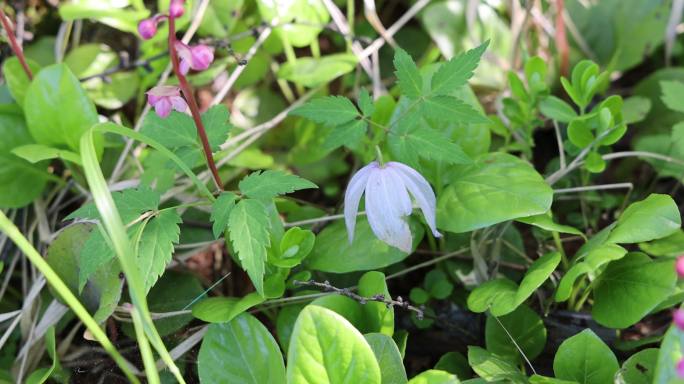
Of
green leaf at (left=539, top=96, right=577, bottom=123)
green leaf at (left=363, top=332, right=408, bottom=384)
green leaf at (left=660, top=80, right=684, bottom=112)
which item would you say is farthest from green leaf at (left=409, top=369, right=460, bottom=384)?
green leaf at (left=660, top=80, right=684, bottom=112)

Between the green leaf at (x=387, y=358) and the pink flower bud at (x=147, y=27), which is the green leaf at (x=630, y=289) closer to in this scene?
the green leaf at (x=387, y=358)

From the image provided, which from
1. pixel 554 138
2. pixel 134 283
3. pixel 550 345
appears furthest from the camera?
pixel 554 138

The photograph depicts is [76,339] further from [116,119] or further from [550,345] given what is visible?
[550,345]

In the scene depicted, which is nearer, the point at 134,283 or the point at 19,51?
the point at 134,283

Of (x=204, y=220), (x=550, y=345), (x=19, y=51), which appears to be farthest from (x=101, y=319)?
(x=550, y=345)

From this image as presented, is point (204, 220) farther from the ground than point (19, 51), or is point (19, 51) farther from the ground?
point (19, 51)

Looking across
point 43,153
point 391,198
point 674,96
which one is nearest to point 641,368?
point 391,198

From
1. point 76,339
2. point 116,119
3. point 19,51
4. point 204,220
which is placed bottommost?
point 76,339

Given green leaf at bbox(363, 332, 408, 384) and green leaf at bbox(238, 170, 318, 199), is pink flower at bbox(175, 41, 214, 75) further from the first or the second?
green leaf at bbox(363, 332, 408, 384)
